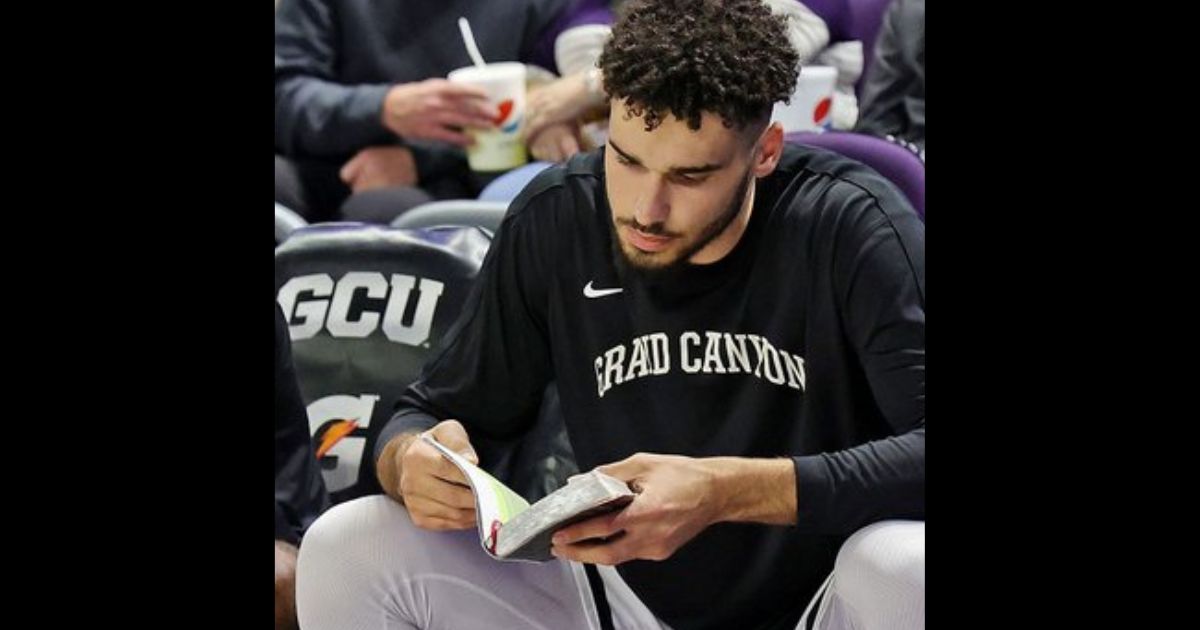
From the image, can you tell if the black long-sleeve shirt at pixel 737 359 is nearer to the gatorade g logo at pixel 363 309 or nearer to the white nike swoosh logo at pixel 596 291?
the white nike swoosh logo at pixel 596 291

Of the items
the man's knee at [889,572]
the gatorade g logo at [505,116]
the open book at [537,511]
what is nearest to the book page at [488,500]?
the open book at [537,511]

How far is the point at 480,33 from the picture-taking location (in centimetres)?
225

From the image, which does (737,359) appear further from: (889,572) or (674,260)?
(889,572)

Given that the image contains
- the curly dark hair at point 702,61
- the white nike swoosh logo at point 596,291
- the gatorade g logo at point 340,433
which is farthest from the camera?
the gatorade g logo at point 340,433

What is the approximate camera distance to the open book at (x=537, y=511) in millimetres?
1851

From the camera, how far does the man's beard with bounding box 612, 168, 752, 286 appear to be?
1904mm

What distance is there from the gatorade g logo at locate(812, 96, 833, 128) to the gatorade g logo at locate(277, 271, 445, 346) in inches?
18.6

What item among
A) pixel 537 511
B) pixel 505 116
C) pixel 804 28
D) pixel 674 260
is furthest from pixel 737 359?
pixel 505 116

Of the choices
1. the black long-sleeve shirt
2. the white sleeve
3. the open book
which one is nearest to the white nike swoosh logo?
the black long-sleeve shirt

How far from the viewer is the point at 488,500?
1.92 m

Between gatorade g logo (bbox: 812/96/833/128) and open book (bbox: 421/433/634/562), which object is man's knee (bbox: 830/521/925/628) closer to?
open book (bbox: 421/433/634/562)

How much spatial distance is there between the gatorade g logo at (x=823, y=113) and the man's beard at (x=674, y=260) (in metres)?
0.17

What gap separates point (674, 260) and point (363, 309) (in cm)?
45
